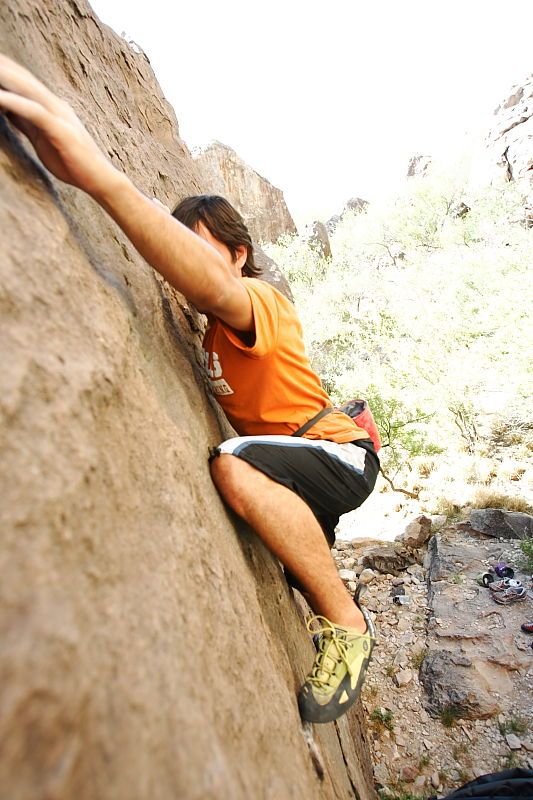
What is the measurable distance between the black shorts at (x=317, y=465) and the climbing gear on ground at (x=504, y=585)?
4.76 m

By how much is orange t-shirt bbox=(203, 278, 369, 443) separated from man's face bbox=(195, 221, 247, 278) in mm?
272

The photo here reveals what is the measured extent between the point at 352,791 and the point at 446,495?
7828mm

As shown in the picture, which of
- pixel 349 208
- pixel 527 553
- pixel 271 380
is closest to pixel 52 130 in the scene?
pixel 271 380

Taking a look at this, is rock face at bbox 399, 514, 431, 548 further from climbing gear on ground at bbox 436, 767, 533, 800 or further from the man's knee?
the man's knee

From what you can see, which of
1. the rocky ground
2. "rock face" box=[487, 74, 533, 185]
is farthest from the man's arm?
"rock face" box=[487, 74, 533, 185]

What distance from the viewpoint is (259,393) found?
2.10 meters

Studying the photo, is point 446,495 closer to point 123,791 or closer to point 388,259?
point 123,791

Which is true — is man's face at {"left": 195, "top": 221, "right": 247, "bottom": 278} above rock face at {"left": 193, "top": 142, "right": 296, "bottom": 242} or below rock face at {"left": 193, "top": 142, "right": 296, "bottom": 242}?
below

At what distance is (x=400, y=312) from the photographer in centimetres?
1410

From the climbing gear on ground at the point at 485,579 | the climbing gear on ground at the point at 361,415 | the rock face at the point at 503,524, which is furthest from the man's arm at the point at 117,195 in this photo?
the rock face at the point at 503,524

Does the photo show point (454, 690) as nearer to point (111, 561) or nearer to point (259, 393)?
point (259, 393)

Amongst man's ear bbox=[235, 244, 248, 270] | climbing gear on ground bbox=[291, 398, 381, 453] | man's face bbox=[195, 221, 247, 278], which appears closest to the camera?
man's face bbox=[195, 221, 247, 278]

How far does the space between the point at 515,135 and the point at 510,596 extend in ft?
95.0

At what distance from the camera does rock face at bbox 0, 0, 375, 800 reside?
678 mm
